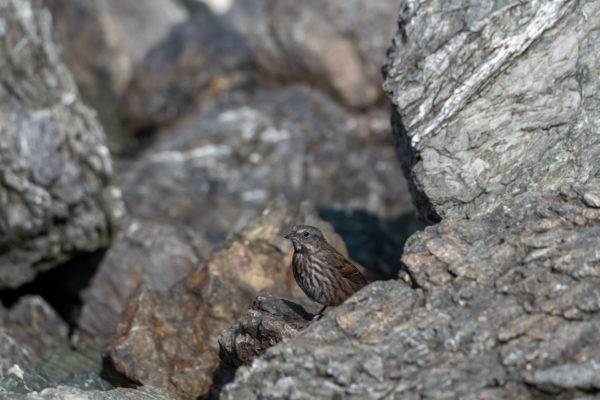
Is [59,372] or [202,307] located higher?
[202,307]

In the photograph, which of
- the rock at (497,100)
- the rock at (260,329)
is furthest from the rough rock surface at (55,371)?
the rock at (497,100)

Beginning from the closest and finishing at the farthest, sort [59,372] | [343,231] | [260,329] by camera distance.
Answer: [260,329]
[59,372]
[343,231]

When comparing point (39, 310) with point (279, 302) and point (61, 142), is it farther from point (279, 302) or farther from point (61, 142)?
point (279, 302)

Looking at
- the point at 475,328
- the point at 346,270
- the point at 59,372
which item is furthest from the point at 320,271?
the point at 59,372

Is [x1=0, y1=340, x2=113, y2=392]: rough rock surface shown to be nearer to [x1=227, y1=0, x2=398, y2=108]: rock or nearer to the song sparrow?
the song sparrow

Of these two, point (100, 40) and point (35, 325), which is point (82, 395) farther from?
point (100, 40)

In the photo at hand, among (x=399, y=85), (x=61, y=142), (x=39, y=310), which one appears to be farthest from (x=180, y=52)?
(x=399, y=85)
